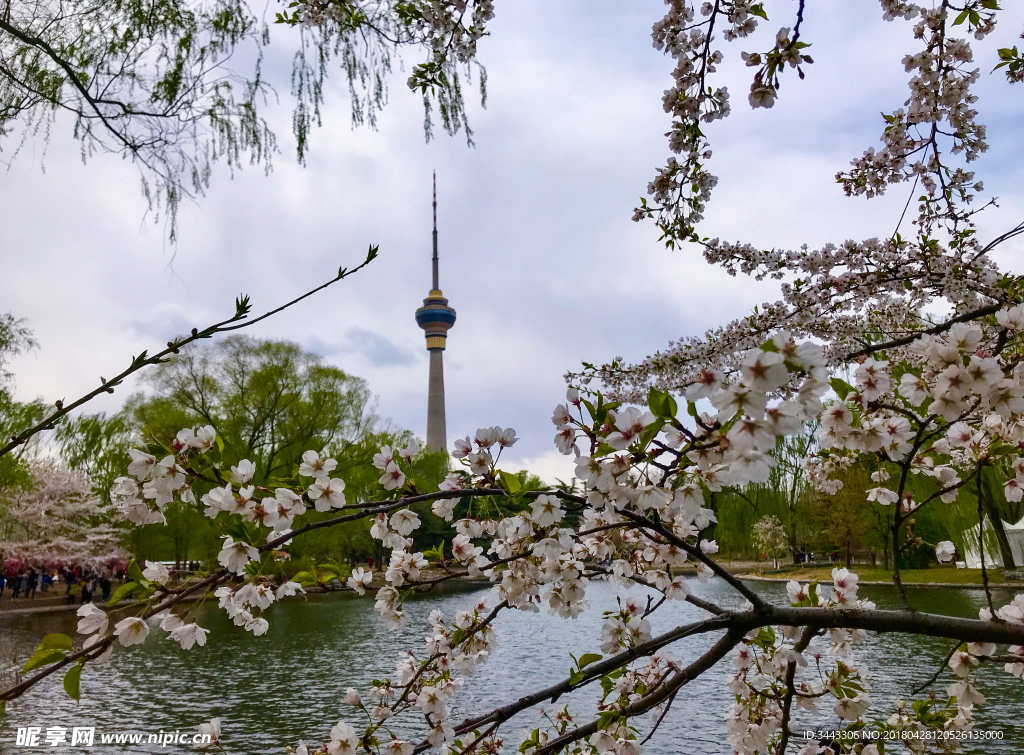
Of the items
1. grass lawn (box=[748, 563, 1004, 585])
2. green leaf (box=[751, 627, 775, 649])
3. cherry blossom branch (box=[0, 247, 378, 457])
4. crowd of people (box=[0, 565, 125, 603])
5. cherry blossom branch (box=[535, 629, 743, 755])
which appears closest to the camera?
cherry blossom branch (box=[0, 247, 378, 457])

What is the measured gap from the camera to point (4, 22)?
224 centimetres

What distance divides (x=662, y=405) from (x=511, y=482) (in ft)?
1.71

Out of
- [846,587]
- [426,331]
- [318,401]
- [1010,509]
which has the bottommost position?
[846,587]

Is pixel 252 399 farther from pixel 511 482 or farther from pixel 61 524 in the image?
pixel 511 482

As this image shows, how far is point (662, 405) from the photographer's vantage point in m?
1.26

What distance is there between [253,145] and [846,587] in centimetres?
297

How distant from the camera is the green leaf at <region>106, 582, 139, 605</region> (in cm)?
139

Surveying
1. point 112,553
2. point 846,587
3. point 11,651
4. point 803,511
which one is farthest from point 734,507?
point 846,587

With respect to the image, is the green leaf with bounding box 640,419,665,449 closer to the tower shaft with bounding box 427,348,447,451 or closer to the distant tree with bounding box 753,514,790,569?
the distant tree with bounding box 753,514,790,569

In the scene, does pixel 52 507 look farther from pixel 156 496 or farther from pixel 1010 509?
pixel 1010 509

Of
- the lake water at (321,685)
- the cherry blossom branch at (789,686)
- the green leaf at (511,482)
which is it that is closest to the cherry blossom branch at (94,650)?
the green leaf at (511,482)

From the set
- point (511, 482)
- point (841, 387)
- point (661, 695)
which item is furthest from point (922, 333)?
point (511, 482)

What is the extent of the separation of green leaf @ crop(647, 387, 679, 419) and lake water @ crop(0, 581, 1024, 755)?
3969 millimetres

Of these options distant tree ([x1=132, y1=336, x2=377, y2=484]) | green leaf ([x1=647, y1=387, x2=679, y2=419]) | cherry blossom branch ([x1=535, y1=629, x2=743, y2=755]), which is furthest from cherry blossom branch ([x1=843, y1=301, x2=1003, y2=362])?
distant tree ([x1=132, y1=336, x2=377, y2=484])
